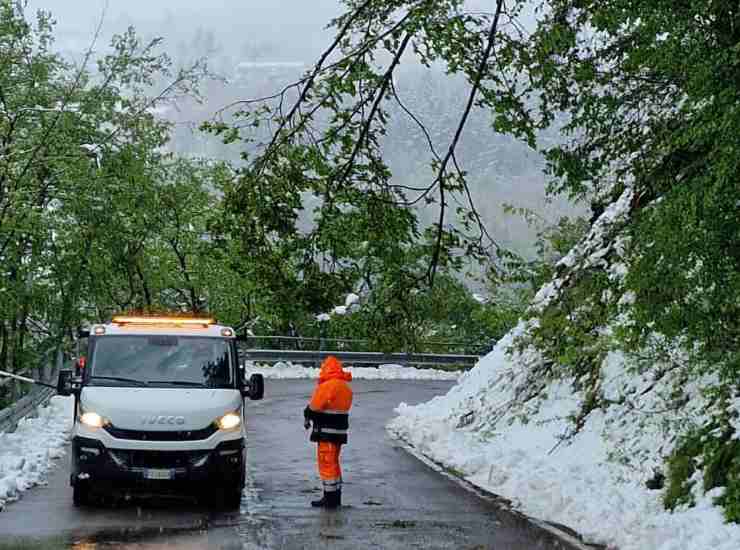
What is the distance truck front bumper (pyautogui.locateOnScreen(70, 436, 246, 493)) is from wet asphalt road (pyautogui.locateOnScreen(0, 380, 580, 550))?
1.04 ft

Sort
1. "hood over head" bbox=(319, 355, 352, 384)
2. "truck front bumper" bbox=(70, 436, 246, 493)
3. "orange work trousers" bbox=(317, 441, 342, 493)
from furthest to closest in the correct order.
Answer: "hood over head" bbox=(319, 355, 352, 384) < "orange work trousers" bbox=(317, 441, 342, 493) < "truck front bumper" bbox=(70, 436, 246, 493)

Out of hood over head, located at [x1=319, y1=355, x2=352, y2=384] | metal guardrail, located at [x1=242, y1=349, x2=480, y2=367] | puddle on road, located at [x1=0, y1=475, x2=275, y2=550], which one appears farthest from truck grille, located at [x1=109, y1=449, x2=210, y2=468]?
metal guardrail, located at [x1=242, y1=349, x2=480, y2=367]

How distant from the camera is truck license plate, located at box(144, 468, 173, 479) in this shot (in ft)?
42.7

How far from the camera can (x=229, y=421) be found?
13.5 m

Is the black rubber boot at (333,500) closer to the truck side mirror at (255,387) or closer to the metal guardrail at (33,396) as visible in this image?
the truck side mirror at (255,387)

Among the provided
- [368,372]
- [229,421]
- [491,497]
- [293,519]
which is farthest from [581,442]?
[368,372]

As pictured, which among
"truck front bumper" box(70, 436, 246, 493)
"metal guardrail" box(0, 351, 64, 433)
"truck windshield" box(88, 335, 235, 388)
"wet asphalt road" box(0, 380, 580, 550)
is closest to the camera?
"wet asphalt road" box(0, 380, 580, 550)

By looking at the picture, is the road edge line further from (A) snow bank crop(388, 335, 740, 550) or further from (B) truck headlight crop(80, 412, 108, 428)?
(B) truck headlight crop(80, 412, 108, 428)

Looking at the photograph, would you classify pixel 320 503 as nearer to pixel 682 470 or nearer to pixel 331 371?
pixel 331 371

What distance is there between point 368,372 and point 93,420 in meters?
32.1

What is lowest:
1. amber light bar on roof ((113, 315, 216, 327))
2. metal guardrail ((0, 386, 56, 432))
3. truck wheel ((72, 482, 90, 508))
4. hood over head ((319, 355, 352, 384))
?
truck wheel ((72, 482, 90, 508))

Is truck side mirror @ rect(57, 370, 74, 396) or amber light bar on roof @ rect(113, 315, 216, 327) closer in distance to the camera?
truck side mirror @ rect(57, 370, 74, 396)

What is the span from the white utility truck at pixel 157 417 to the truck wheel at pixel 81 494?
0.4 inches

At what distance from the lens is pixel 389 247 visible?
1310cm
